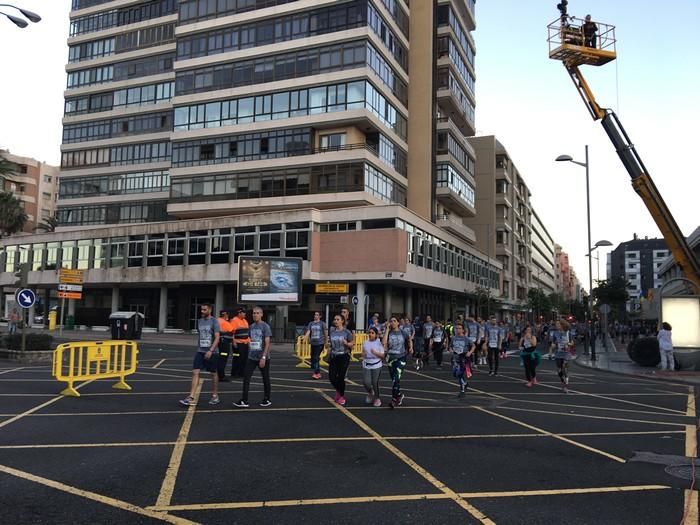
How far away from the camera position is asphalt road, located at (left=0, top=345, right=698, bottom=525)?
16.0ft

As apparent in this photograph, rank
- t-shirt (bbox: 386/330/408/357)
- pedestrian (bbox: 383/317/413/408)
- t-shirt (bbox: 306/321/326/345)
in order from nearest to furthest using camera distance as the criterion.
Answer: pedestrian (bbox: 383/317/413/408), t-shirt (bbox: 386/330/408/357), t-shirt (bbox: 306/321/326/345)

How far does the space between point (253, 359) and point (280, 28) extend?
36.9 metres

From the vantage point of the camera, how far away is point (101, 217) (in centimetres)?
5644

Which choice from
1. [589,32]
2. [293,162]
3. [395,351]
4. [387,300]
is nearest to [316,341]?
[395,351]

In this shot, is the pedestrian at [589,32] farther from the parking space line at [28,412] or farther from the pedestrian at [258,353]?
the parking space line at [28,412]

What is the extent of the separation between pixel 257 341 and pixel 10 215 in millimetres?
45896

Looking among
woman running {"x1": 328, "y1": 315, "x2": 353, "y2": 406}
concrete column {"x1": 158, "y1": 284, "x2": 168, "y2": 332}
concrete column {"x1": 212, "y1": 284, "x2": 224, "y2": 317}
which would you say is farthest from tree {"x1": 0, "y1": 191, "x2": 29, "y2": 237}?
woman running {"x1": 328, "y1": 315, "x2": 353, "y2": 406}

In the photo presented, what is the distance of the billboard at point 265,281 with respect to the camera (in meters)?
31.5

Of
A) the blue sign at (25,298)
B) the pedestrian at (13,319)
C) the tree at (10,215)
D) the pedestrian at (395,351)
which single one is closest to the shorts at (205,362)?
the pedestrian at (395,351)

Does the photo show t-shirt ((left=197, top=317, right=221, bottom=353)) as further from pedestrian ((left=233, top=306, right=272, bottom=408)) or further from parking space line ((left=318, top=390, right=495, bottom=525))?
parking space line ((left=318, top=390, right=495, bottom=525))

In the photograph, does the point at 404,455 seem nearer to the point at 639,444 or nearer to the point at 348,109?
the point at 639,444

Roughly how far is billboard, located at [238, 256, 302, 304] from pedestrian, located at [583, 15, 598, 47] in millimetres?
17736

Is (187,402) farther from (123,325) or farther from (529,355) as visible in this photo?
(123,325)

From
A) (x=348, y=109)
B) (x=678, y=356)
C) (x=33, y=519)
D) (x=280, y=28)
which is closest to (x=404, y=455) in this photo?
(x=33, y=519)
